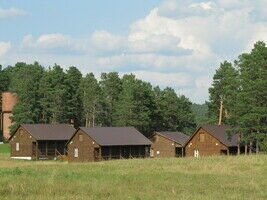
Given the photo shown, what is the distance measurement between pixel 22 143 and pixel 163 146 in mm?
21782

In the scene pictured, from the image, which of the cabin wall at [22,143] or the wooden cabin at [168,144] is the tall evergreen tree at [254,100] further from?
the cabin wall at [22,143]

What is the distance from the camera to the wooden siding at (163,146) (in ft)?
279

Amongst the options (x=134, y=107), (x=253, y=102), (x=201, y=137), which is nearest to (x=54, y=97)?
(x=134, y=107)

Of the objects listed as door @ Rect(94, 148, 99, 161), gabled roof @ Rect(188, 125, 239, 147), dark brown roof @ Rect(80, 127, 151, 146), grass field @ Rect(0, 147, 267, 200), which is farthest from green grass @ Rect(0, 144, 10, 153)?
grass field @ Rect(0, 147, 267, 200)

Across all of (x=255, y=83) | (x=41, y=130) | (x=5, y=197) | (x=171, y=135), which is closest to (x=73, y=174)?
(x=5, y=197)

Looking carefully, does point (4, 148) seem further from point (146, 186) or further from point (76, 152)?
point (146, 186)

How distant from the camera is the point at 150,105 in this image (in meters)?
102

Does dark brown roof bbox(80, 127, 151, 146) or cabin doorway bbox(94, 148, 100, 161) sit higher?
dark brown roof bbox(80, 127, 151, 146)

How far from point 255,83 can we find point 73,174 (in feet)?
122

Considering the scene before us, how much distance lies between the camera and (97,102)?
10400cm

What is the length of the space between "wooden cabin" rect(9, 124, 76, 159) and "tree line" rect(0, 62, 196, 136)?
14710 millimetres

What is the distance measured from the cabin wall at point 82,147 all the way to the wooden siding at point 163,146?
1718cm

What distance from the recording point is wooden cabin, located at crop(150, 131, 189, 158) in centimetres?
8450

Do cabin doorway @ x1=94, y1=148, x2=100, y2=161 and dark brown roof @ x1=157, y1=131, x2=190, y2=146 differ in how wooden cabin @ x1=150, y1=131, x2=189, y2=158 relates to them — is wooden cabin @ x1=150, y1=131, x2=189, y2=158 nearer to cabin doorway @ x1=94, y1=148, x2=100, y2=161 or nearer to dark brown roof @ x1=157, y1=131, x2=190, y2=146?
dark brown roof @ x1=157, y1=131, x2=190, y2=146
